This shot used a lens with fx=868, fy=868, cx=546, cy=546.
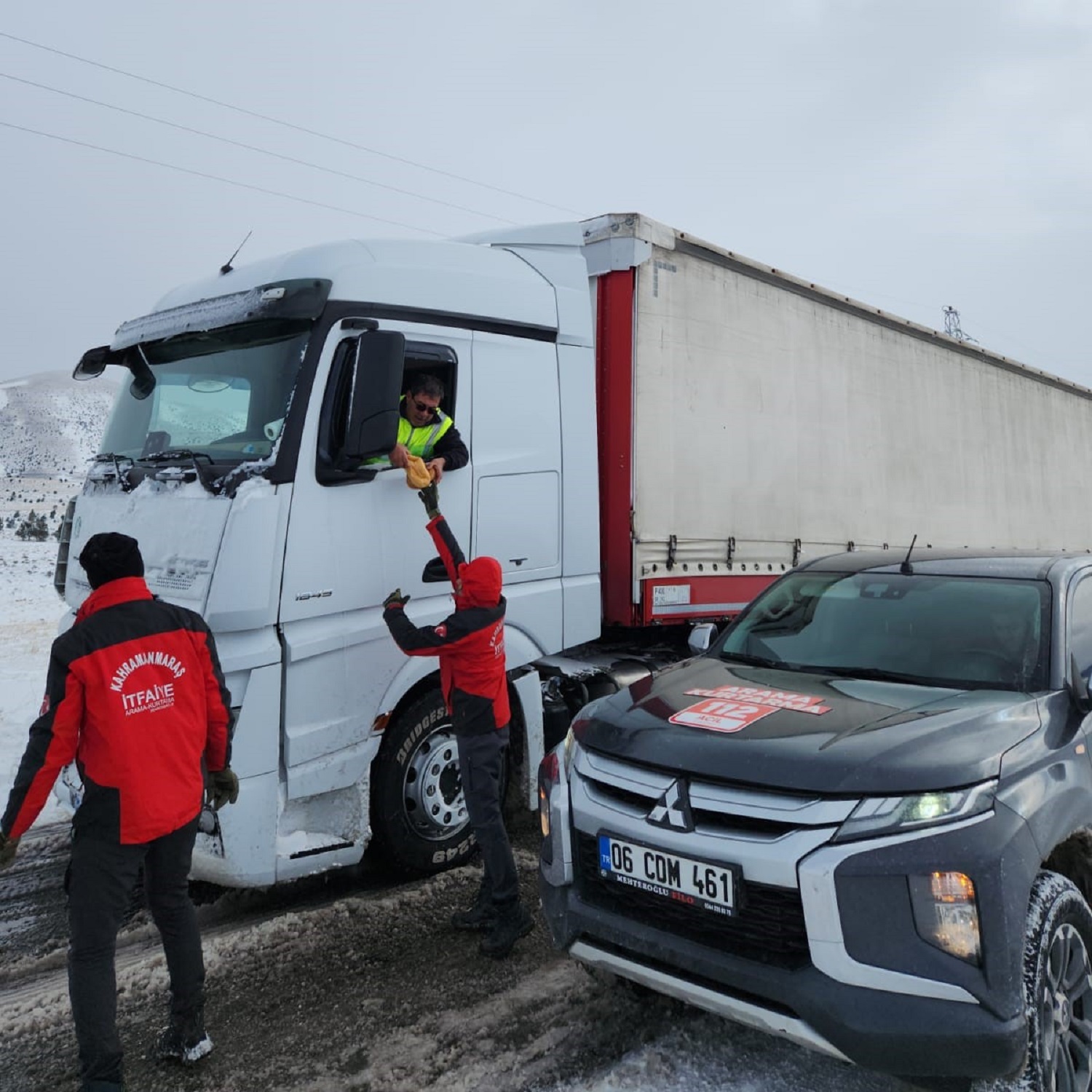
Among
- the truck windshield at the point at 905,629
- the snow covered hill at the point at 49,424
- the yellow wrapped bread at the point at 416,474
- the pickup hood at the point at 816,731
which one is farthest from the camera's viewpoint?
the snow covered hill at the point at 49,424

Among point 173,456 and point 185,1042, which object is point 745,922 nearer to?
point 185,1042

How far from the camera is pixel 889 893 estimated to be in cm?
231

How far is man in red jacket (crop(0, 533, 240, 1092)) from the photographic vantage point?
2.75 metres

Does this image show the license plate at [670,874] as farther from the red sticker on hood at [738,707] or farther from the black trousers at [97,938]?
the black trousers at [97,938]

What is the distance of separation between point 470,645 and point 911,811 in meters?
1.97

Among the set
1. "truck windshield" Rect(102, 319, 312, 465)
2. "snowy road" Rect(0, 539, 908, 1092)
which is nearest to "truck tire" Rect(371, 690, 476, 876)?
"snowy road" Rect(0, 539, 908, 1092)

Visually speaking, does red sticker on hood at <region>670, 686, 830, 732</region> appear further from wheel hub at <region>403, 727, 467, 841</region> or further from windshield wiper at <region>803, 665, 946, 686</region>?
wheel hub at <region>403, 727, 467, 841</region>

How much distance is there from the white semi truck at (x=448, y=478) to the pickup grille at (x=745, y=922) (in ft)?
5.47

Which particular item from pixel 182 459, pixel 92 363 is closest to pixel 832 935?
pixel 182 459

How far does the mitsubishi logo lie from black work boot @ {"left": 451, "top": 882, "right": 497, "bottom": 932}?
4.91 feet

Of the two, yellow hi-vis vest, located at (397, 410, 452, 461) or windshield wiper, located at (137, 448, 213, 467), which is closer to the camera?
windshield wiper, located at (137, 448, 213, 467)

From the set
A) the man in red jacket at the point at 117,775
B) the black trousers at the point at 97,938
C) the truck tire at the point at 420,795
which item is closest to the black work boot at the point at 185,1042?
the man in red jacket at the point at 117,775

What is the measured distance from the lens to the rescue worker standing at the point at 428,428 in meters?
4.25

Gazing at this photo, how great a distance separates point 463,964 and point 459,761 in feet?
2.74
